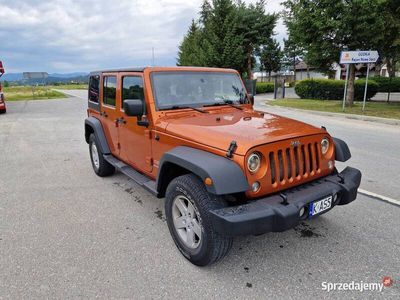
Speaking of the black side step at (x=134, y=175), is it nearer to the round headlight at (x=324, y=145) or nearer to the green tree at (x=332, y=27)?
the round headlight at (x=324, y=145)

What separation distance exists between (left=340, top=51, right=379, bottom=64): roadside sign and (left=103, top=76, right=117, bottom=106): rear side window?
13.2 meters

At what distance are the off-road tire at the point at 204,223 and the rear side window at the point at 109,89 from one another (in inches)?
87.8

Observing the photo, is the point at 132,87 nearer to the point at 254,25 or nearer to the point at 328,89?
the point at 328,89

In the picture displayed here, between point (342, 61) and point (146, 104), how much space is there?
46.3 ft

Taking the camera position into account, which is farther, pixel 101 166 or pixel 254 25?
pixel 254 25

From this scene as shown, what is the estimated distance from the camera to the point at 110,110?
4742mm

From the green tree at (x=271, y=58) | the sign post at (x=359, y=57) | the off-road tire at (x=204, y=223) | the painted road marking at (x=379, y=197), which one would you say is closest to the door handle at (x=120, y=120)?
the off-road tire at (x=204, y=223)

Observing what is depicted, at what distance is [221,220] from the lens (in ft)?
7.85

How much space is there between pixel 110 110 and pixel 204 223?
2.79 meters

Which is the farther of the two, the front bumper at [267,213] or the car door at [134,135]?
the car door at [134,135]

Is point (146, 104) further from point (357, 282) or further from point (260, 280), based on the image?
point (357, 282)

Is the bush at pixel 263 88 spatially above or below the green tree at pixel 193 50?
below

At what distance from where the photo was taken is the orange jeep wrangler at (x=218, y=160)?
2512 millimetres

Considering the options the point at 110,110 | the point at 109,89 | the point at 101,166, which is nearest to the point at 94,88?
the point at 109,89
